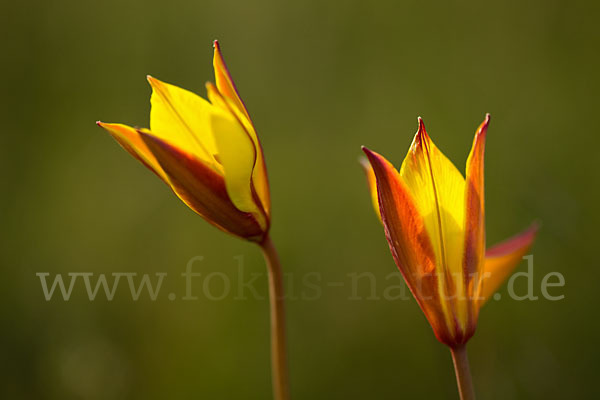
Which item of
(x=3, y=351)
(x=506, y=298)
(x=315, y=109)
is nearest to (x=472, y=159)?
(x=506, y=298)

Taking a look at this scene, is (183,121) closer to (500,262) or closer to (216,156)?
(216,156)

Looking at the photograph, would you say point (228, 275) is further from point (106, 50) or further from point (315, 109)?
point (106, 50)

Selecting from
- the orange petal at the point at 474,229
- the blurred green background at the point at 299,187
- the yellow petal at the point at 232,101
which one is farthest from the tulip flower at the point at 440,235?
the blurred green background at the point at 299,187

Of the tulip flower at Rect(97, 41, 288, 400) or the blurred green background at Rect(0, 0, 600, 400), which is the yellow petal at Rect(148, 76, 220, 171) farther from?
the blurred green background at Rect(0, 0, 600, 400)

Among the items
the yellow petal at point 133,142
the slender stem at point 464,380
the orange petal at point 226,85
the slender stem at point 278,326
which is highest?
the orange petal at point 226,85

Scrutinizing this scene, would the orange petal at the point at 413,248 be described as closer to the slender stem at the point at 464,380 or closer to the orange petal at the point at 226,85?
the slender stem at the point at 464,380

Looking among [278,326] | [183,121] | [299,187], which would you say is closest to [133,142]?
[183,121]
